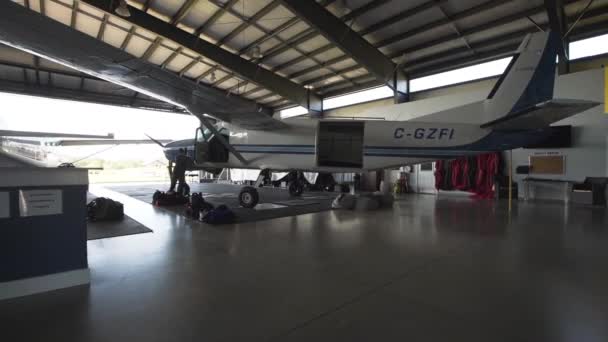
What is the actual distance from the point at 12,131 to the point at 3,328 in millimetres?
11045

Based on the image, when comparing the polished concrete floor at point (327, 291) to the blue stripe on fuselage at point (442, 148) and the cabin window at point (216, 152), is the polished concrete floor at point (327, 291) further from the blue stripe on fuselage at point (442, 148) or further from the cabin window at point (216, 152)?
the cabin window at point (216, 152)

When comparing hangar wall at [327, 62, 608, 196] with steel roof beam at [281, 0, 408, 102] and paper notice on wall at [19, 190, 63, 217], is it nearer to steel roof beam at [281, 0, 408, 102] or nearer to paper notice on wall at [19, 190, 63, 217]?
steel roof beam at [281, 0, 408, 102]

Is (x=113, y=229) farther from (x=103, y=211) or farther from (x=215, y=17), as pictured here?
(x=215, y=17)

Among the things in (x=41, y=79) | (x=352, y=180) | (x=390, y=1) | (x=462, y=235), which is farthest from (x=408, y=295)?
(x=41, y=79)

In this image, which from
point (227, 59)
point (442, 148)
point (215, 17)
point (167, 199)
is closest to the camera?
point (442, 148)

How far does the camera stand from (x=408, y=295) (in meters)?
1.98

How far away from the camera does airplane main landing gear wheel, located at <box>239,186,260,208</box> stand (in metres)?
6.28

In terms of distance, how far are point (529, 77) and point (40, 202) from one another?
786 centimetres

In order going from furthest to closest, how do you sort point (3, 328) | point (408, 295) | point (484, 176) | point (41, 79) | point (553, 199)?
point (41, 79)
point (484, 176)
point (553, 199)
point (408, 295)
point (3, 328)

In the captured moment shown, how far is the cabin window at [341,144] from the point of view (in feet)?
21.6

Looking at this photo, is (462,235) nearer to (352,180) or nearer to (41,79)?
(352,180)

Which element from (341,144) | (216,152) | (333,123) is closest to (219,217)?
(216,152)

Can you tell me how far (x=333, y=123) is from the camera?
6.64 m

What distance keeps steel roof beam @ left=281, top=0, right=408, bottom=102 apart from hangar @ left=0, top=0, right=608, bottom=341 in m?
0.08
